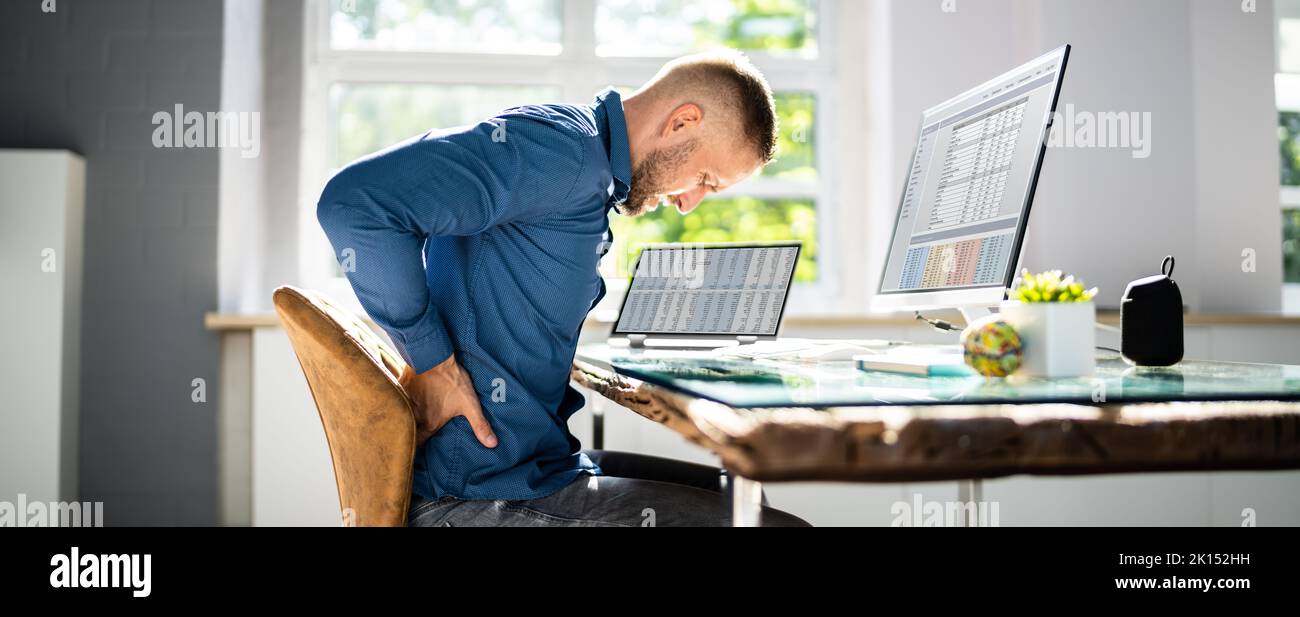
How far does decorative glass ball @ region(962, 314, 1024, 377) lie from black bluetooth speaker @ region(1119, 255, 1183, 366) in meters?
0.28

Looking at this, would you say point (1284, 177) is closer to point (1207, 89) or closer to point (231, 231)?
point (1207, 89)

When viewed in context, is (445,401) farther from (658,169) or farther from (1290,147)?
(1290,147)

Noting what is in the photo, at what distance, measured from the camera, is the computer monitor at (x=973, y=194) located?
1337 millimetres

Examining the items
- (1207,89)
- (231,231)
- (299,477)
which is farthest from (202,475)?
(1207,89)

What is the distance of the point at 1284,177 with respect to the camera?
135 inches

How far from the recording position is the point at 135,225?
271 centimetres

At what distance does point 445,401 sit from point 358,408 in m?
0.13

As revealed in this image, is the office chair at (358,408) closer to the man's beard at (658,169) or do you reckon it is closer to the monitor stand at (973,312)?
the man's beard at (658,169)

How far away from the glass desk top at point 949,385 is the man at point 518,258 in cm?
16

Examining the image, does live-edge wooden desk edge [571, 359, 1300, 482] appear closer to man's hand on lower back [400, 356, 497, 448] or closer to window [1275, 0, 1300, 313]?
man's hand on lower back [400, 356, 497, 448]

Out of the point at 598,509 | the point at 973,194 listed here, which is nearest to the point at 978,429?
the point at 598,509

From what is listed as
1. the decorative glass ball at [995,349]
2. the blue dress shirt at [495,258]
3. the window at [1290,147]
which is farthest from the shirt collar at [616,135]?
the window at [1290,147]

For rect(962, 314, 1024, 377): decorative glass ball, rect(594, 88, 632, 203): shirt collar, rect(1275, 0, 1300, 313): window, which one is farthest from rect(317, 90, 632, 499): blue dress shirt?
rect(1275, 0, 1300, 313): window
